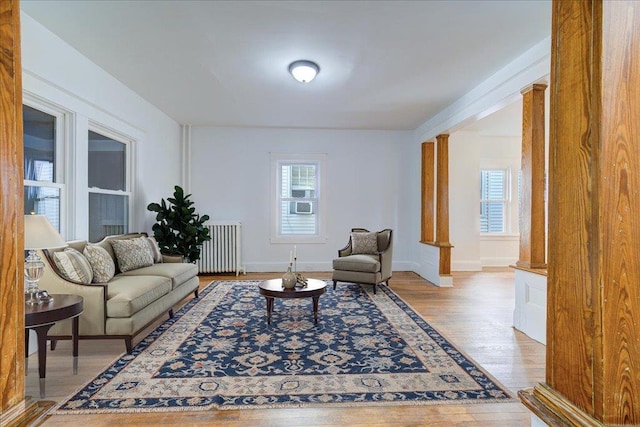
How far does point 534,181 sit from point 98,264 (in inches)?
169

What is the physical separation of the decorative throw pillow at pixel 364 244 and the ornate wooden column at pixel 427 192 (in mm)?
1149

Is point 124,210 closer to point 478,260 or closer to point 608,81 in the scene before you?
point 608,81

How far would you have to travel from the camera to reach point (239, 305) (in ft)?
14.3

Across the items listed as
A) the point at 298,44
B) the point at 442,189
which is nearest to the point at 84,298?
the point at 298,44

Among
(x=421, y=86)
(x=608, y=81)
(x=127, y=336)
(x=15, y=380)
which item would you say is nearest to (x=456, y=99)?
(x=421, y=86)

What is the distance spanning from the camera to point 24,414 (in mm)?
836

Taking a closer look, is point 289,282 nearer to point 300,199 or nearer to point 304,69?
point 304,69

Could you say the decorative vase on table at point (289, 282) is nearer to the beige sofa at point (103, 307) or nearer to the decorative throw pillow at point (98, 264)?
the beige sofa at point (103, 307)

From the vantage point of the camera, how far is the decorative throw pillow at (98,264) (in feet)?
10.4

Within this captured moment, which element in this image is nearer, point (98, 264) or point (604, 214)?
point (604, 214)

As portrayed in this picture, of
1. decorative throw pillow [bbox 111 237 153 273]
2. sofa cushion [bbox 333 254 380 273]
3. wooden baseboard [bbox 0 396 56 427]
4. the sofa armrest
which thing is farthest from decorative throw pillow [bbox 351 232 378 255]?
wooden baseboard [bbox 0 396 56 427]

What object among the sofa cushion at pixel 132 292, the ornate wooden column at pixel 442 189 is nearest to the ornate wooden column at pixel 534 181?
the ornate wooden column at pixel 442 189

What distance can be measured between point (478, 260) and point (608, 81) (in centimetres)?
693

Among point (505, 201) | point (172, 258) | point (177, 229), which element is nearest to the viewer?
point (172, 258)
